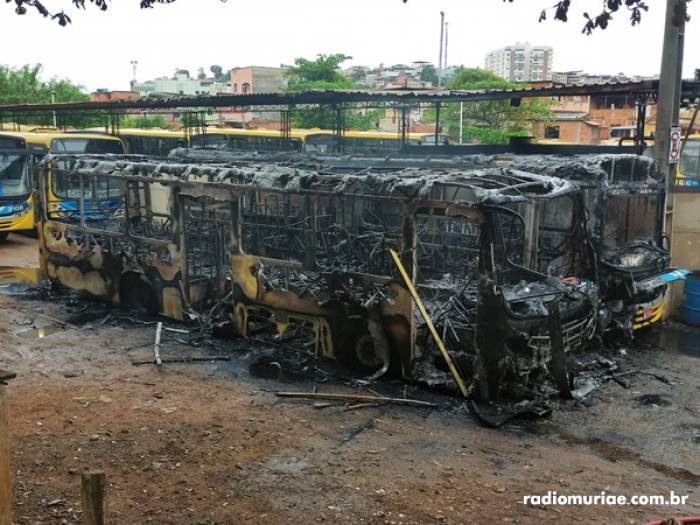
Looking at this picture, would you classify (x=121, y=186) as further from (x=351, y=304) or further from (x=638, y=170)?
(x=638, y=170)

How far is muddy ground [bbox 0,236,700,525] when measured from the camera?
17.1 feet

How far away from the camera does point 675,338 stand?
421 inches

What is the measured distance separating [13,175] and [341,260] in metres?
12.2

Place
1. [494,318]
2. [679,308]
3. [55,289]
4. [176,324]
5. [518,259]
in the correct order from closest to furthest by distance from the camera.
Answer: [494,318] → [518,259] → [176,324] → [679,308] → [55,289]

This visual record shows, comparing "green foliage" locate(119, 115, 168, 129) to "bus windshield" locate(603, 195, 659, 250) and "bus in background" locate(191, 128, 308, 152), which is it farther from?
"bus windshield" locate(603, 195, 659, 250)

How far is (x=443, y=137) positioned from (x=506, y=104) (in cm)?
963

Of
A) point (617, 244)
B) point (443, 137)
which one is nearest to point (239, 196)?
point (617, 244)

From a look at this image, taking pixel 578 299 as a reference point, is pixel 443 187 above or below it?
above

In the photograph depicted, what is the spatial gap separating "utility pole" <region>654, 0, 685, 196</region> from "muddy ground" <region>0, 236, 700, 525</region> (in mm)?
3587

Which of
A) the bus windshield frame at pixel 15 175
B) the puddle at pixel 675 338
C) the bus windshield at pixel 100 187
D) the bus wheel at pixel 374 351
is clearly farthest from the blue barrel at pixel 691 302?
the bus windshield frame at pixel 15 175

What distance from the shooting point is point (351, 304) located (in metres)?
8.27

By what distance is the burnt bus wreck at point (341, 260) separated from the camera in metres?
7.36

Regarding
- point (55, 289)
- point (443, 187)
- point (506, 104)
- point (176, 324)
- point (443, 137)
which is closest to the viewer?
point (443, 187)

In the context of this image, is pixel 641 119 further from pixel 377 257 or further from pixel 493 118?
pixel 493 118
